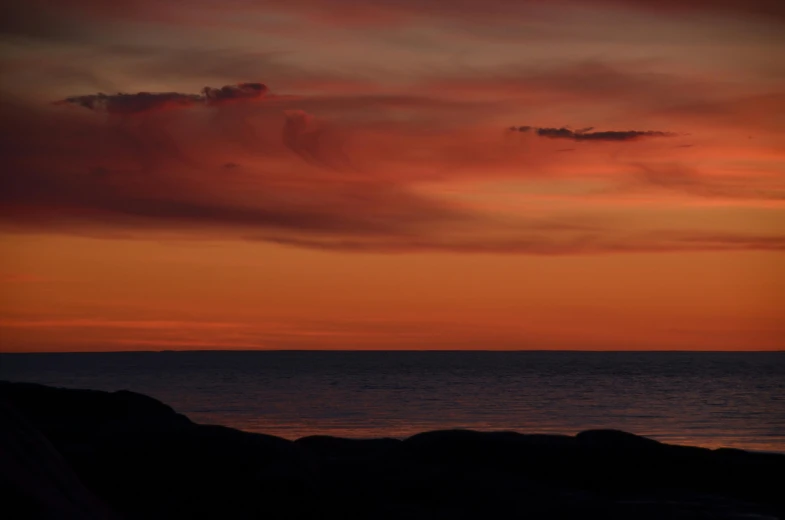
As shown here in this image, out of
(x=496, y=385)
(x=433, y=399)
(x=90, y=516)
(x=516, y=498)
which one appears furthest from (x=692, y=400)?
(x=90, y=516)

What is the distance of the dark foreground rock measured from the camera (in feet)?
47.5

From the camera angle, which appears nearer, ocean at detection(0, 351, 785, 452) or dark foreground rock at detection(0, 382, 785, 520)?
dark foreground rock at detection(0, 382, 785, 520)

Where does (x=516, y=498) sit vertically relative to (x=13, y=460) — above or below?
below

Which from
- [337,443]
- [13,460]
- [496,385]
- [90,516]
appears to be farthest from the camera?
[496,385]

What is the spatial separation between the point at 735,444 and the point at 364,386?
206 feet

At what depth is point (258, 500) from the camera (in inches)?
674

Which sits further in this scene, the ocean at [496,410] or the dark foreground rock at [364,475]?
the ocean at [496,410]

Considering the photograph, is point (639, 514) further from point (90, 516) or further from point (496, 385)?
point (496, 385)

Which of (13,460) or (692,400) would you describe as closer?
(13,460)

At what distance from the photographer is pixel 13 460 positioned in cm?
1188

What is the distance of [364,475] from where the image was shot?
20.2 m

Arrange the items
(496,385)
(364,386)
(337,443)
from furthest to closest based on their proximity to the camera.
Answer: (496,385) < (364,386) < (337,443)

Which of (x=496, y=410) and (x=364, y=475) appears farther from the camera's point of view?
(x=496, y=410)

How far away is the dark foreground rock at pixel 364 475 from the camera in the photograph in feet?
47.5
